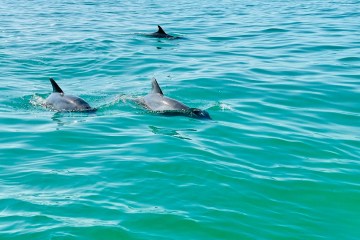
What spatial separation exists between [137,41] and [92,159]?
14898mm

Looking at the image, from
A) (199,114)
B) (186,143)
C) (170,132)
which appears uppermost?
(199,114)

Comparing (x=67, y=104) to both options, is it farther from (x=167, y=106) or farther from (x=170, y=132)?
(x=170, y=132)

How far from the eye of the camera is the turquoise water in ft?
25.0

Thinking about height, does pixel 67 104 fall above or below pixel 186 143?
above

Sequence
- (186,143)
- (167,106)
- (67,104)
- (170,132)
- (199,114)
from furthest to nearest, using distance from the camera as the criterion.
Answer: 1. (67,104)
2. (167,106)
3. (199,114)
4. (170,132)
5. (186,143)

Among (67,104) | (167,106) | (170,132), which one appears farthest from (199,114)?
(67,104)

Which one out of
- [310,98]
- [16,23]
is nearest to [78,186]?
[310,98]

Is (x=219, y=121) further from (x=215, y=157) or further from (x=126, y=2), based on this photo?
(x=126, y=2)

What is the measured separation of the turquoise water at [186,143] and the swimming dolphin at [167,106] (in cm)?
27

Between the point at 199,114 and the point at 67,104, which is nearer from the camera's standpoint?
the point at 199,114

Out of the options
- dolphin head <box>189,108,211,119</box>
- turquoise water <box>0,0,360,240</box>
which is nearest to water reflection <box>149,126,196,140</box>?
turquoise water <box>0,0,360,240</box>

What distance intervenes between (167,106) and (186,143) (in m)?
2.28

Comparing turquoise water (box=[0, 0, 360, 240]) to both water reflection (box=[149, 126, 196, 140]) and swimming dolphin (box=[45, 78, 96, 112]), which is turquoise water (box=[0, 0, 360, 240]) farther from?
swimming dolphin (box=[45, 78, 96, 112])

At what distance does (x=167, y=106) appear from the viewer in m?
12.7
